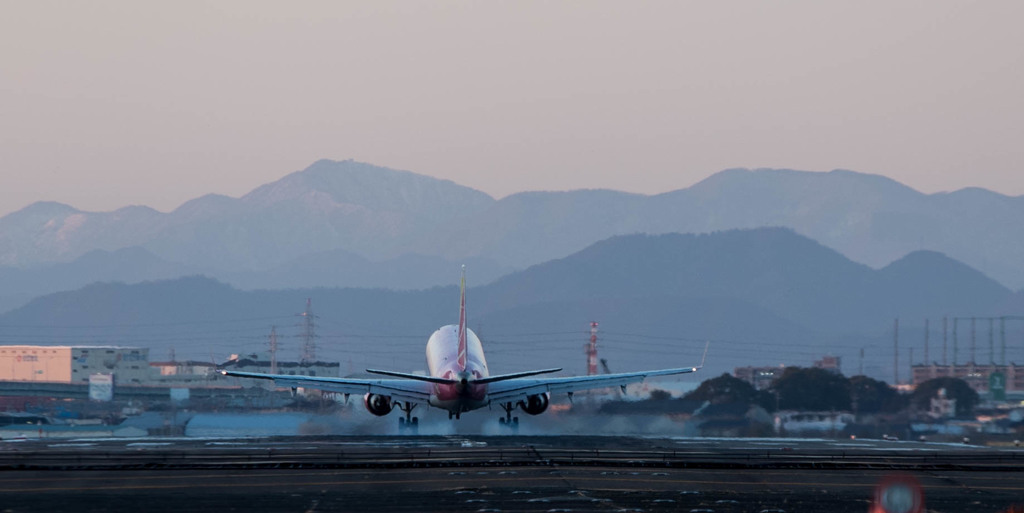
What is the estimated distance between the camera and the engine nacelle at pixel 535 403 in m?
84.3

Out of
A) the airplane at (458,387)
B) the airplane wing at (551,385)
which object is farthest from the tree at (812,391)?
the airplane at (458,387)

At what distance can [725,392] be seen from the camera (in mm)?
121688

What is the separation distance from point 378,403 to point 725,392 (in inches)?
1828

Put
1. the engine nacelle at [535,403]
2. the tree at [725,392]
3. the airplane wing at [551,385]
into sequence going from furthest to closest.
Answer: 1. the tree at [725,392]
2. the engine nacelle at [535,403]
3. the airplane wing at [551,385]

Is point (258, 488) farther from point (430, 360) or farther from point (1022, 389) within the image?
point (1022, 389)

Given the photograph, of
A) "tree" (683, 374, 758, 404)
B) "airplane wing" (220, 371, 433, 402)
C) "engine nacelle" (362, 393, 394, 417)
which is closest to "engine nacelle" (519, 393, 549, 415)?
"airplane wing" (220, 371, 433, 402)

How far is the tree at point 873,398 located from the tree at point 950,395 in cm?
214

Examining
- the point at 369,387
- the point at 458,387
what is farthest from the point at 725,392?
the point at 458,387

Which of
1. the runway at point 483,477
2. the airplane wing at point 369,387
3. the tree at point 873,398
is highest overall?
the airplane wing at point 369,387

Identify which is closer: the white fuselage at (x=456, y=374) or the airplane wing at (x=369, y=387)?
the white fuselage at (x=456, y=374)

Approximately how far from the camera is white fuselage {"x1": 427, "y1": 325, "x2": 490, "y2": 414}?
3088 inches

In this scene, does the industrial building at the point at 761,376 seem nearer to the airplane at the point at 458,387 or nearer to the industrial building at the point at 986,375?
the industrial building at the point at 986,375

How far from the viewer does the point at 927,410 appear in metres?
124

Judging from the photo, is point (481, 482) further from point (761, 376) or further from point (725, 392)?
point (761, 376)
